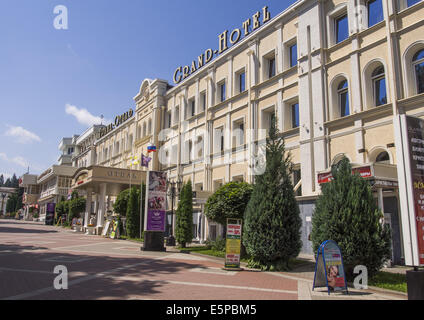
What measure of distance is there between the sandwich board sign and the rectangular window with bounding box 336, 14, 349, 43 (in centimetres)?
1320

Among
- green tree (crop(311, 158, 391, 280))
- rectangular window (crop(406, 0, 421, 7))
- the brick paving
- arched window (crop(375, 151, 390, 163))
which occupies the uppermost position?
rectangular window (crop(406, 0, 421, 7))

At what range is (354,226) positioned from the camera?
1023 centimetres

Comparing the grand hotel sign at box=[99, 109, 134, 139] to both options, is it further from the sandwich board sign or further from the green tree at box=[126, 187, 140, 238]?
the sandwich board sign

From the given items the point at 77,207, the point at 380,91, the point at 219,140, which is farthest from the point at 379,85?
the point at 77,207

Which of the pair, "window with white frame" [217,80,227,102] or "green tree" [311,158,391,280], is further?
"window with white frame" [217,80,227,102]

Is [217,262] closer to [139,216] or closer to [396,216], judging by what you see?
[396,216]

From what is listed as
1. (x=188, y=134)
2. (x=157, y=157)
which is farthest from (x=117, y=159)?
(x=188, y=134)

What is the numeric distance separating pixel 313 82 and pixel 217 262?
1073 centimetres

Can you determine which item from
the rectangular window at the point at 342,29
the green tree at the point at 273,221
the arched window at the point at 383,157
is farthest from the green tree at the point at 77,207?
the arched window at the point at 383,157

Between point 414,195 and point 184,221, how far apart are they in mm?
15261

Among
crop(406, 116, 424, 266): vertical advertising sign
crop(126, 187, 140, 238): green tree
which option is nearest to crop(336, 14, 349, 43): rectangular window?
crop(406, 116, 424, 266): vertical advertising sign

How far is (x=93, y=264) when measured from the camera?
41.1ft

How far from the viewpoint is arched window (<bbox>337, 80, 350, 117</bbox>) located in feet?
58.5
